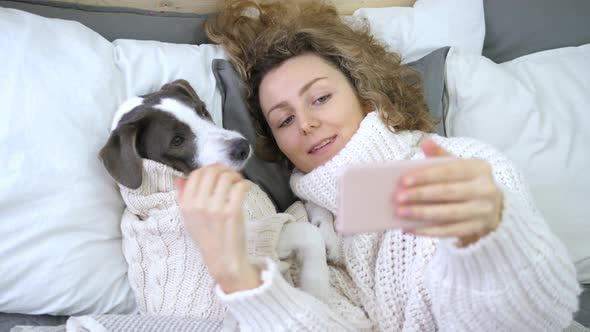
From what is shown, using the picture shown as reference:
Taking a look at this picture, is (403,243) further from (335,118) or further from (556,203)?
(556,203)

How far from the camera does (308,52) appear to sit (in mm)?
1565

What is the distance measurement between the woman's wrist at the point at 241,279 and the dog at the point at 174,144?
400mm

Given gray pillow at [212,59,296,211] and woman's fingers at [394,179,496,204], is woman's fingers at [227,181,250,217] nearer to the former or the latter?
woman's fingers at [394,179,496,204]

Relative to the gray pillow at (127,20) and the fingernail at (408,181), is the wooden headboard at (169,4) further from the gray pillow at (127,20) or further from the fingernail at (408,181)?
the fingernail at (408,181)

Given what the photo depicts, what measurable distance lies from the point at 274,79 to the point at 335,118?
0.85ft

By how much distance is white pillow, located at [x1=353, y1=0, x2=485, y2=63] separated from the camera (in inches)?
74.4

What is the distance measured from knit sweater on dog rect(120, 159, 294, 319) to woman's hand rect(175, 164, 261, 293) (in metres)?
0.37

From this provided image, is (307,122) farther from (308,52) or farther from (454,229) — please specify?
(454,229)

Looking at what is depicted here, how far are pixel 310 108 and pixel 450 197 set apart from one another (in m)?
0.76

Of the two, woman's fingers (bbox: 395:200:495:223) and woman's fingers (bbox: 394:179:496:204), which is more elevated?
woman's fingers (bbox: 394:179:496:204)

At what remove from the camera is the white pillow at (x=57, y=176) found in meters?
1.20

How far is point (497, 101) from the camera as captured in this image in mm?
→ 1686

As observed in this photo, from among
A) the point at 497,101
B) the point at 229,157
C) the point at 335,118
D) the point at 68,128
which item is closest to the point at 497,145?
the point at 497,101

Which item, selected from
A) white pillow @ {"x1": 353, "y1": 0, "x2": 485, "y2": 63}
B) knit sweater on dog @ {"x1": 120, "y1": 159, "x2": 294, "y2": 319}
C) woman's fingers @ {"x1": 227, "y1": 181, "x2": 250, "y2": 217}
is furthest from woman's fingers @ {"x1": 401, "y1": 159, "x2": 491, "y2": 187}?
white pillow @ {"x1": 353, "y1": 0, "x2": 485, "y2": 63}
